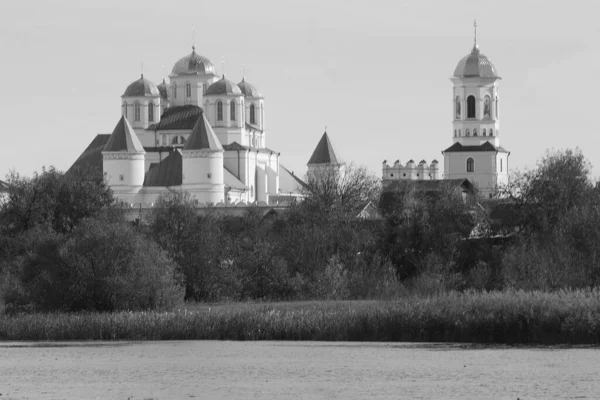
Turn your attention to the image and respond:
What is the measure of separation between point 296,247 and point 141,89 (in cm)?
5537

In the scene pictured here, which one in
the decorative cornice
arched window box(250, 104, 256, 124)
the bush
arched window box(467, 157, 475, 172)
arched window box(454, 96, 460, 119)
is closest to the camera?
the bush

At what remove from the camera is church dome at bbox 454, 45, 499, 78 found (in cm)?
13300

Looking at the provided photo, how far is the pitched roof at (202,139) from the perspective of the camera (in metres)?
105

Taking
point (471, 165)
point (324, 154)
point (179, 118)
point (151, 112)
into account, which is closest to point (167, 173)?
point (151, 112)

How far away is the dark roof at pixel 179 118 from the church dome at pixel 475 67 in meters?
24.6

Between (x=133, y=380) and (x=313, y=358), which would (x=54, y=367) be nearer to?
(x=133, y=380)

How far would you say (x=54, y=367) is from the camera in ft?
128

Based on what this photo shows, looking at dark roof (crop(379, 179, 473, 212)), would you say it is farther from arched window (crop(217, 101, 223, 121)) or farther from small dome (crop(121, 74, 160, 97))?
small dome (crop(121, 74, 160, 97))

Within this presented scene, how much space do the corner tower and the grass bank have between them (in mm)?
84708

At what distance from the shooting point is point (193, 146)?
106 m

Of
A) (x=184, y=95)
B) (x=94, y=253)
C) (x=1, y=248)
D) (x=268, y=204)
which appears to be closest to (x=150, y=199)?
(x=268, y=204)

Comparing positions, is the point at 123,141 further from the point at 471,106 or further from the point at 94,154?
the point at 471,106

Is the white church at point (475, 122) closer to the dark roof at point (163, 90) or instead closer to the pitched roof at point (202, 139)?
the dark roof at point (163, 90)

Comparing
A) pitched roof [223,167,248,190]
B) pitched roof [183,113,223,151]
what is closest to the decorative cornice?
pitched roof [183,113,223,151]
